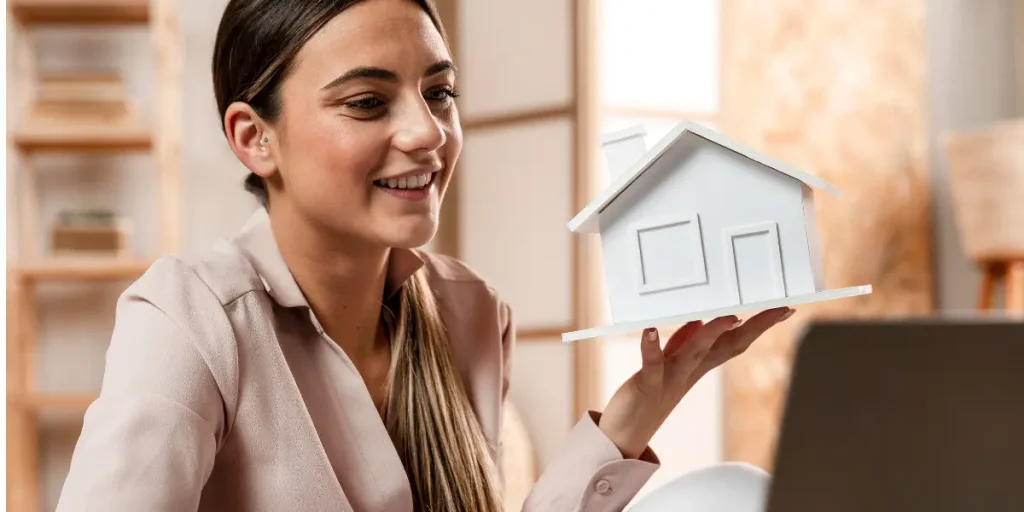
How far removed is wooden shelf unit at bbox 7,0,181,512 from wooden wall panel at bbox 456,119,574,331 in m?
0.89

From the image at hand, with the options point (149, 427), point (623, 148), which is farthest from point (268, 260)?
point (623, 148)

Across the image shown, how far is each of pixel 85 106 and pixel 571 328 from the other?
1514mm

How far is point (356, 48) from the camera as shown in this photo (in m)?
1.17

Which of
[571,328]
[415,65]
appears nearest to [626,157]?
[415,65]

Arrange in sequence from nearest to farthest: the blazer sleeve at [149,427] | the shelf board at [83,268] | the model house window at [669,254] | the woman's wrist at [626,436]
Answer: the blazer sleeve at [149,427]
the model house window at [669,254]
the woman's wrist at [626,436]
the shelf board at [83,268]

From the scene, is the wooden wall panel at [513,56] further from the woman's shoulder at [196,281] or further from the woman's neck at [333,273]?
the woman's shoulder at [196,281]

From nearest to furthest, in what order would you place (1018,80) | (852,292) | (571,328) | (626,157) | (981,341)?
(981,341) → (852,292) → (626,157) → (571,328) → (1018,80)

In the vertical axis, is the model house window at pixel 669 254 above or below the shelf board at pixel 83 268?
below

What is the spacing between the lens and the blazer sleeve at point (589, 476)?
1.21m

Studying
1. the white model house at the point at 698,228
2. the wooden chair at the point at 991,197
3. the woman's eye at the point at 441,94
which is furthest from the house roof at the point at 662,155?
the wooden chair at the point at 991,197

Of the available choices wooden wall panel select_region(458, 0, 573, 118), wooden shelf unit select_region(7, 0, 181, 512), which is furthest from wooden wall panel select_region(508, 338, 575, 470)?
wooden shelf unit select_region(7, 0, 181, 512)

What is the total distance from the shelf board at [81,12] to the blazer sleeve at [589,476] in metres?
2.40

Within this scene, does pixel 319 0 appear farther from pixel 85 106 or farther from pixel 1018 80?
pixel 1018 80

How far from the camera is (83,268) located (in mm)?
3078
